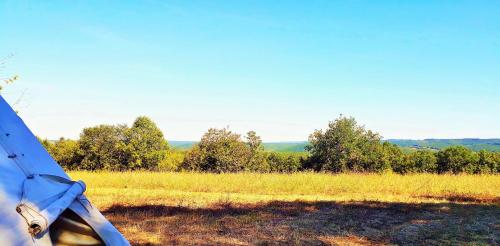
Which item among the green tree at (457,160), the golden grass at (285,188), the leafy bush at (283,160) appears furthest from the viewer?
the leafy bush at (283,160)

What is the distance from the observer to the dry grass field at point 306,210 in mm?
8070

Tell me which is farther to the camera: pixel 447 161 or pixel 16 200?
pixel 447 161

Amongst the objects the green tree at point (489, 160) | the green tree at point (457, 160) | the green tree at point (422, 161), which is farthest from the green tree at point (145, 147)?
the green tree at point (489, 160)

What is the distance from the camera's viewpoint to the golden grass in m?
14.3

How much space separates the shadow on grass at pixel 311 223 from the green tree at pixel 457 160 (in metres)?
42.3

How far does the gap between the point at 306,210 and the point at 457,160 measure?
4688cm

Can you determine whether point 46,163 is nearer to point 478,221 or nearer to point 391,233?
point 391,233

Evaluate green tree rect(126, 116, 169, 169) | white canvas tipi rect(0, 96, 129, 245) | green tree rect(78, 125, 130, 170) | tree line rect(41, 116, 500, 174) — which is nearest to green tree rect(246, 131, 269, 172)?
tree line rect(41, 116, 500, 174)

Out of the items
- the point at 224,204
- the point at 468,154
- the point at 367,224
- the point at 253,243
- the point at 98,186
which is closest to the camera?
the point at 253,243

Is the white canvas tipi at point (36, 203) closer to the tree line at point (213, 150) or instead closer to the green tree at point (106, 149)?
the tree line at point (213, 150)

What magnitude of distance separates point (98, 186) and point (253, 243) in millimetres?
13003

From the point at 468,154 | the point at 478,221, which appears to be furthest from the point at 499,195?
the point at 468,154

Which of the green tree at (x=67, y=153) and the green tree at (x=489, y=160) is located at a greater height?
the green tree at (x=67, y=153)

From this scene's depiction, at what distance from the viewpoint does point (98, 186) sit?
1856cm
